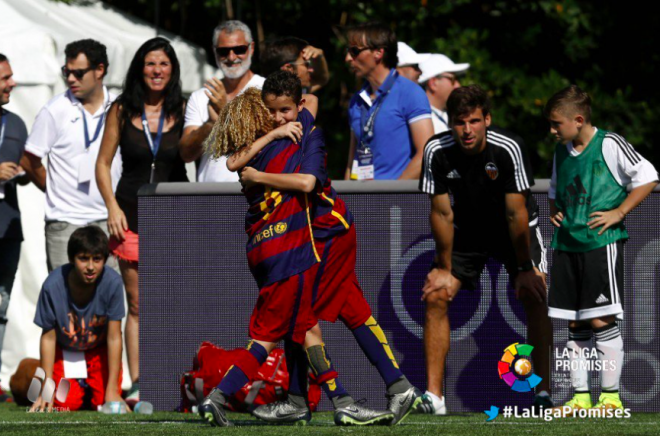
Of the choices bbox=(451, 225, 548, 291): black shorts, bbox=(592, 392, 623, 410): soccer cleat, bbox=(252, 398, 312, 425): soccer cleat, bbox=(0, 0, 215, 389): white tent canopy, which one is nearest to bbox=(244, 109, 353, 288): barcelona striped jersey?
bbox=(252, 398, 312, 425): soccer cleat

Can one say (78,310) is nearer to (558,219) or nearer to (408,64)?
(408,64)

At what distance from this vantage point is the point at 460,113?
7539mm

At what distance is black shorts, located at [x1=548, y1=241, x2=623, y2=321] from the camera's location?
299 inches

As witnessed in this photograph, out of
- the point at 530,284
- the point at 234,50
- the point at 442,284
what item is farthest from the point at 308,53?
the point at 530,284

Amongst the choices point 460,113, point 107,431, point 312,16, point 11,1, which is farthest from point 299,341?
point 312,16

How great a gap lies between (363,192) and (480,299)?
3.11ft

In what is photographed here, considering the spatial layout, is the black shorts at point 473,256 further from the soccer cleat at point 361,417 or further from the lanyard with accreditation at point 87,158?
the lanyard with accreditation at point 87,158

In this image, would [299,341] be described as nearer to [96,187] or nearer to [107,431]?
[107,431]

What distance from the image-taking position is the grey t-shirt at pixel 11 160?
948 centimetres

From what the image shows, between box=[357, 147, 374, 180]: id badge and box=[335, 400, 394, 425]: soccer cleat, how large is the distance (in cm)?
226

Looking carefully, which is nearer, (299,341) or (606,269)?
(299,341)

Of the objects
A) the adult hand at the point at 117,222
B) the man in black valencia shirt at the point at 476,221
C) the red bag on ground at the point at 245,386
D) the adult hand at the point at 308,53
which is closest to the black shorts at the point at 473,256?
the man in black valencia shirt at the point at 476,221

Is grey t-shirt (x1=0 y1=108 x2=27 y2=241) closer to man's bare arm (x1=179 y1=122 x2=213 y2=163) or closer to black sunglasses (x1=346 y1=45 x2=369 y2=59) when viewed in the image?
man's bare arm (x1=179 y1=122 x2=213 y2=163)

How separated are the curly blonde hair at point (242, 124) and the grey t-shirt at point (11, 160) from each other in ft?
9.22
